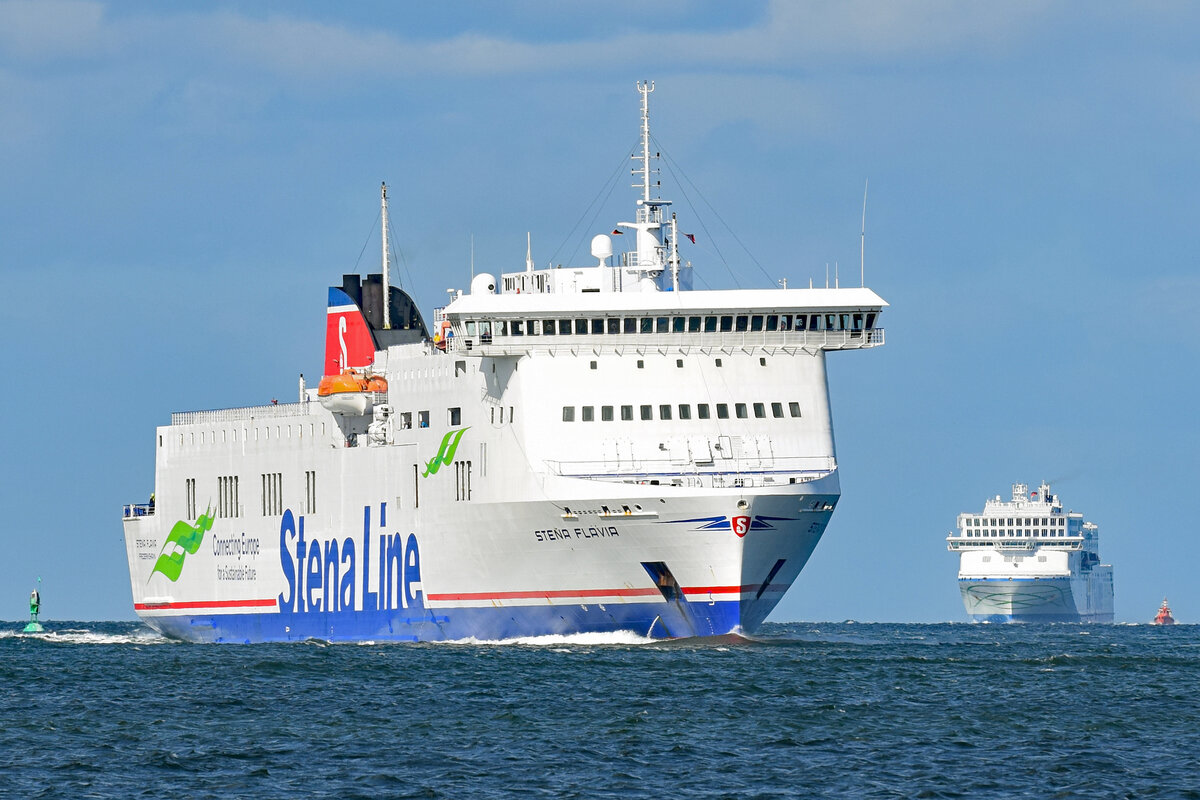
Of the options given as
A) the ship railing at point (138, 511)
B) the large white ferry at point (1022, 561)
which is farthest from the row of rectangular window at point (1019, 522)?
the ship railing at point (138, 511)

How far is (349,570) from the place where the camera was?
6306 cm

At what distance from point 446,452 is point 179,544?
66.8ft

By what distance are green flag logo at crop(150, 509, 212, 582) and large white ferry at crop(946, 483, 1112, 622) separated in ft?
239

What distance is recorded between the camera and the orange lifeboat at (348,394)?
206 ft

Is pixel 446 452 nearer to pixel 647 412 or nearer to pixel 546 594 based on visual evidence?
pixel 546 594

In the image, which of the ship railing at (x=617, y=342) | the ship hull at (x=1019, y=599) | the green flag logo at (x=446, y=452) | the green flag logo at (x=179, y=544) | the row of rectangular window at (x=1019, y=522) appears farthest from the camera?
the row of rectangular window at (x=1019, y=522)

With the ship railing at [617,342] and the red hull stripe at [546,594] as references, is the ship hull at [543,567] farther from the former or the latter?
the ship railing at [617,342]

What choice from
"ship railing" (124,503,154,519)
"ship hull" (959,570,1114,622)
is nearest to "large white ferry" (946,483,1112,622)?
"ship hull" (959,570,1114,622)

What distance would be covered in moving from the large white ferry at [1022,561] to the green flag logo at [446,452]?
82.8 m

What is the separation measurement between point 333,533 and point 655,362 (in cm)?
1528

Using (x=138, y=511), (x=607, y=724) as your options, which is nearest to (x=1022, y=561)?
(x=138, y=511)

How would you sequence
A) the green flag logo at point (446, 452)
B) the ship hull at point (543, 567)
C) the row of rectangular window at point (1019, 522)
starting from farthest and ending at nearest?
1. the row of rectangular window at point (1019, 522)
2. the green flag logo at point (446, 452)
3. the ship hull at point (543, 567)

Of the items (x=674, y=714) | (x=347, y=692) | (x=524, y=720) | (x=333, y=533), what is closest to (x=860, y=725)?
(x=674, y=714)

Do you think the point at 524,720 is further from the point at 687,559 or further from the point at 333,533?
the point at 333,533
